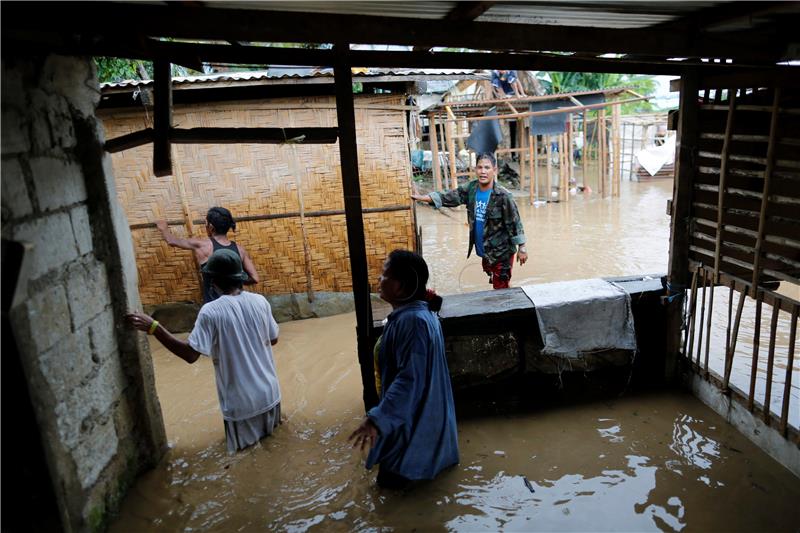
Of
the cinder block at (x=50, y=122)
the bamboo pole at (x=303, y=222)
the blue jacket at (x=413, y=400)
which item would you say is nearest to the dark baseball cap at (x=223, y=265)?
the cinder block at (x=50, y=122)

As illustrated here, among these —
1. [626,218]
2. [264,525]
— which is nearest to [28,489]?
[264,525]

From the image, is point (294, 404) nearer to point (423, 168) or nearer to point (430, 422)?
point (430, 422)

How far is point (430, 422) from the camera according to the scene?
3.21 m

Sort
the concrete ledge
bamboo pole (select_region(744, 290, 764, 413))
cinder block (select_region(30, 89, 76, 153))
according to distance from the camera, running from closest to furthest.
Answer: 1. cinder block (select_region(30, 89, 76, 153))
2. the concrete ledge
3. bamboo pole (select_region(744, 290, 764, 413))

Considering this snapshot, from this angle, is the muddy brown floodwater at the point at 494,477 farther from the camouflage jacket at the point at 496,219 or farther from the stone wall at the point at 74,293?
the camouflage jacket at the point at 496,219

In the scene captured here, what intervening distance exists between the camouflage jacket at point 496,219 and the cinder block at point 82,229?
3.59 m

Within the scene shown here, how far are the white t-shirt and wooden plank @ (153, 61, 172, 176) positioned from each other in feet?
3.09

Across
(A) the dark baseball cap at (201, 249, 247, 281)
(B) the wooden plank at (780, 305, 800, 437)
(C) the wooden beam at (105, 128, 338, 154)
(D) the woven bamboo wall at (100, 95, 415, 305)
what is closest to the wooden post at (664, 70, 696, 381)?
(B) the wooden plank at (780, 305, 800, 437)

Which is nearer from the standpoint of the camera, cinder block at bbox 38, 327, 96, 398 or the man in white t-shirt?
cinder block at bbox 38, 327, 96, 398

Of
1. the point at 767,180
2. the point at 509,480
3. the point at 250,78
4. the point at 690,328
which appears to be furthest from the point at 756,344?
the point at 250,78

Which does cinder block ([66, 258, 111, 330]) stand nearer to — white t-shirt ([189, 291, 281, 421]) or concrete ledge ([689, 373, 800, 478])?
white t-shirt ([189, 291, 281, 421])

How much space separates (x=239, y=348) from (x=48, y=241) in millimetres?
1365

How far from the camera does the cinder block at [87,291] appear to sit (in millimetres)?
2877

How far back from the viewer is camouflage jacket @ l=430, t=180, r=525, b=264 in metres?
5.74
